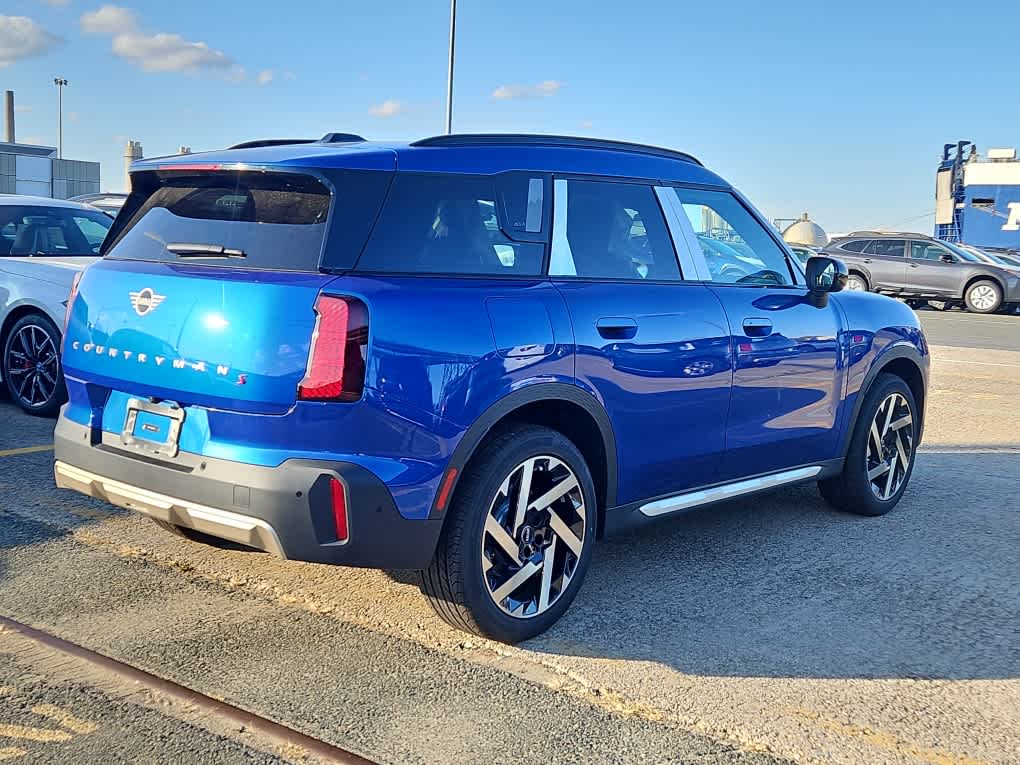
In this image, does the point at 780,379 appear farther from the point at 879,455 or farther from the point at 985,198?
the point at 985,198

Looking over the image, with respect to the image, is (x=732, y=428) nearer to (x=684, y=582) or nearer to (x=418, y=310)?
(x=684, y=582)

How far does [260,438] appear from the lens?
11.1 feet

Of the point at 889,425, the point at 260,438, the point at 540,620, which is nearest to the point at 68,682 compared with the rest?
the point at 260,438

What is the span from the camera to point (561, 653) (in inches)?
149

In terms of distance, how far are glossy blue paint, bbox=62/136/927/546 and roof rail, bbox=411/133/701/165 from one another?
1.5 inches

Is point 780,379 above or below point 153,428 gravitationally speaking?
above

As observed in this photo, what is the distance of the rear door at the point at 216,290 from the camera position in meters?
3.38

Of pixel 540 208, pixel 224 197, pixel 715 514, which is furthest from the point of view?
pixel 715 514

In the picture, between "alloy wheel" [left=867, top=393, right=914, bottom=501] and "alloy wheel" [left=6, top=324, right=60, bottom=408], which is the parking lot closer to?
"alloy wheel" [left=867, top=393, right=914, bottom=501]

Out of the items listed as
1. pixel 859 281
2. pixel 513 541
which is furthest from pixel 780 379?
pixel 859 281

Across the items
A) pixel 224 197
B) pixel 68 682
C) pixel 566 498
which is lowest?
pixel 68 682

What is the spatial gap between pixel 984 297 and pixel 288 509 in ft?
73.9

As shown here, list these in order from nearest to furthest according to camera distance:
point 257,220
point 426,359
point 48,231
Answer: point 426,359 < point 257,220 < point 48,231

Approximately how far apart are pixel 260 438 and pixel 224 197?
0.97 m
